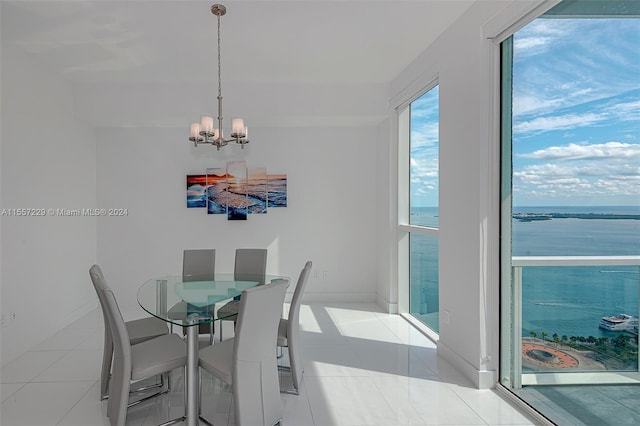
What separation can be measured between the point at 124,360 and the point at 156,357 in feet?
0.62

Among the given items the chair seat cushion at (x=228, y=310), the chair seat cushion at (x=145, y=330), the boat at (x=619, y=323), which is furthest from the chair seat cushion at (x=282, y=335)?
the boat at (x=619, y=323)

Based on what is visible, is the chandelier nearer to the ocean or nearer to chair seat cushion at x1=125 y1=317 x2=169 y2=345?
chair seat cushion at x1=125 y1=317 x2=169 y2=345

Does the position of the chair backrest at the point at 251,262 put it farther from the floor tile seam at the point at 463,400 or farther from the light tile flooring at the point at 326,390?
the floor tile seam at the point at 463,400

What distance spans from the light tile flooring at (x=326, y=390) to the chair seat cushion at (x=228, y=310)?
2.23 feet

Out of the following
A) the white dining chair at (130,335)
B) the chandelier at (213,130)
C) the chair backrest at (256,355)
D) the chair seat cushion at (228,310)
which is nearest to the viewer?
the chair backrest at (256,355)

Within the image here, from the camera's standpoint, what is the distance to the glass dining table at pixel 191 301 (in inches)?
90.7

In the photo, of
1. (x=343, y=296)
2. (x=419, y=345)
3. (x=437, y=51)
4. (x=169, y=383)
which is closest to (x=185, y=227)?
(x=343, y=296)

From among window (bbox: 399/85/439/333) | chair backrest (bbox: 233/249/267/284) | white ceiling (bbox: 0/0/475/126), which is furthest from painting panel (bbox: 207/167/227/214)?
window (bbox: 399/85/439/333)

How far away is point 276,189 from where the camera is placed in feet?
18.1

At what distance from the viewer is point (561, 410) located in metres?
2.36

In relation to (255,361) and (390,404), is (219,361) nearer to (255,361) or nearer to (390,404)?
(255,361)

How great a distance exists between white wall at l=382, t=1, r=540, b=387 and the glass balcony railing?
21 centimetres

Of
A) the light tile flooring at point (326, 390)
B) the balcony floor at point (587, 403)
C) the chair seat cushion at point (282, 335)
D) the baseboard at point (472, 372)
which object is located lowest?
the light tile flooring at point (326, 390)

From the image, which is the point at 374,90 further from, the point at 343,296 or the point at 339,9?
the point at 343,296
